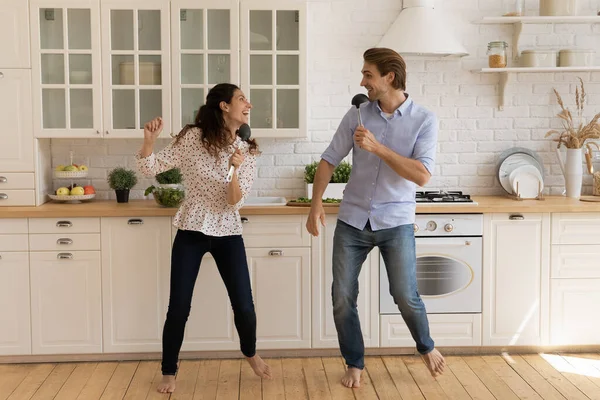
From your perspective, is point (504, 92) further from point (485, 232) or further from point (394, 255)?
point (394, 255)

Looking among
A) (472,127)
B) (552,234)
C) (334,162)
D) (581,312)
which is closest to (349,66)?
(472,127)

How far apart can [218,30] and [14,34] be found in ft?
3.68

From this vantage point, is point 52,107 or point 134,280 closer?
point 134,280

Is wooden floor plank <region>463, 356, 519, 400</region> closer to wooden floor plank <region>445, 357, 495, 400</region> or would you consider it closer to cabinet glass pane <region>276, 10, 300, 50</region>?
wooden floor plank <region>445, 357, 495, 400</region>

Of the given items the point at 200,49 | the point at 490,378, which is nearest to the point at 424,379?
the point at 490,378

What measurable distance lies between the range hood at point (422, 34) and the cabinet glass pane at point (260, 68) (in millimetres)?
656

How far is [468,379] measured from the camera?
4.27 meters

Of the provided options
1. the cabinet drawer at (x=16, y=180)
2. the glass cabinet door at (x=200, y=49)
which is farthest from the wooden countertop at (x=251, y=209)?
the glass cabinet door at (x=200, y=49)

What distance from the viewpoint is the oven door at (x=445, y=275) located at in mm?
4617

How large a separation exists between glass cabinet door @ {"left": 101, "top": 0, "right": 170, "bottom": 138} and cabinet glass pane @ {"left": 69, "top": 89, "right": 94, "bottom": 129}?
0.08m

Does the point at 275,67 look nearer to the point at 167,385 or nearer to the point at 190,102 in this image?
the point at 190,102

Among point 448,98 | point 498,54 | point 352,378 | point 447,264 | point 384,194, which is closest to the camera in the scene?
point 384,194

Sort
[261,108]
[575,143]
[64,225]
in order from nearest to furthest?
[64,225] → [261,108] → [575,143]

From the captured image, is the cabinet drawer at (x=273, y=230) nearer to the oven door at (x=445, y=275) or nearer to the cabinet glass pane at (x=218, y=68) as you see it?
the oven door at (x=445, y=275)
